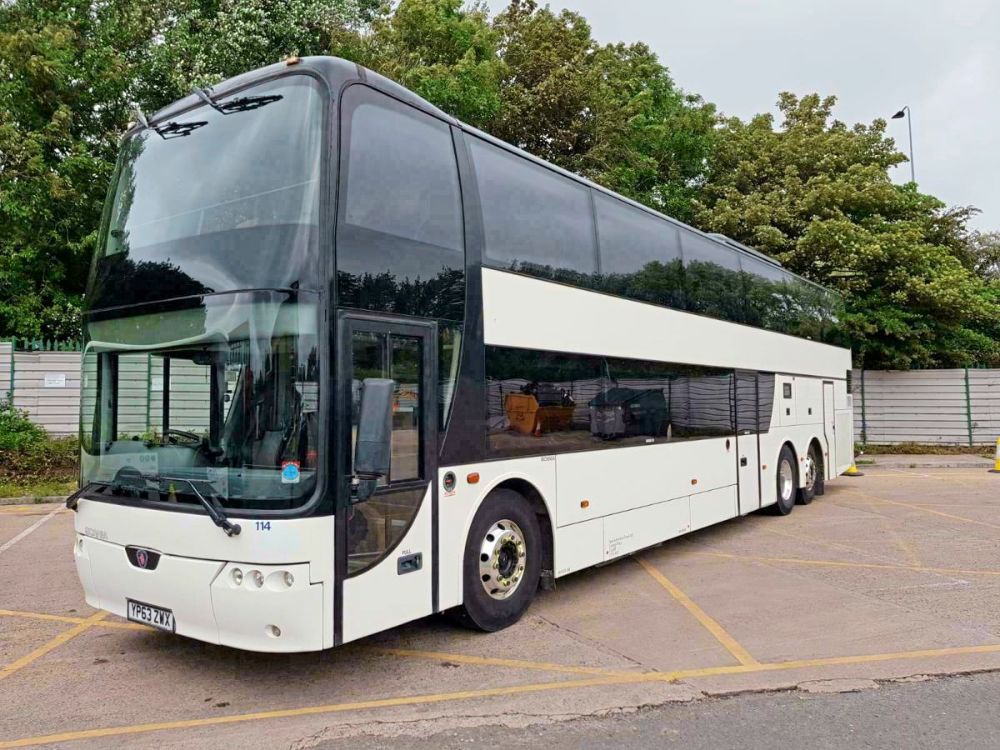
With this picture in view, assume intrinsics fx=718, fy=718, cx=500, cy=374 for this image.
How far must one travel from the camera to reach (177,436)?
4.55m

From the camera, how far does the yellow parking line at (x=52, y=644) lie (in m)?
4.88

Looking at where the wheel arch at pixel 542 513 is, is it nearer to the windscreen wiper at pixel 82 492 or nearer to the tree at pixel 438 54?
the windscreen wiper at pixel 82 492

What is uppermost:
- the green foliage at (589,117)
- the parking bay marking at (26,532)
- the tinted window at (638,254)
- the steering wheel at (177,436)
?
the green foliage at (589,117)

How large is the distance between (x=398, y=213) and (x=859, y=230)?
17802mm

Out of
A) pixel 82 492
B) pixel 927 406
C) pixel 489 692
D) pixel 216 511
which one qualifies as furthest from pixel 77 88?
pixel 927 406

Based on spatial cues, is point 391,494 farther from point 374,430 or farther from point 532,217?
point 532,217

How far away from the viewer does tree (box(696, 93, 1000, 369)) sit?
19.0 meters

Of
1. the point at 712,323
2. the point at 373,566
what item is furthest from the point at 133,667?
the point at 712,323

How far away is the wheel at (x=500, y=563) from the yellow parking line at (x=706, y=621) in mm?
1425

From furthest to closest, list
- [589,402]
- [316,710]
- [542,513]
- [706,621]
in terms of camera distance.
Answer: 1. [589,402]
2. [542,513]
3. [706,621]
4. [316,710]

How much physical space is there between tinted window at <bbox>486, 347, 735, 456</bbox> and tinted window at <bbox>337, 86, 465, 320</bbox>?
2.62 ft

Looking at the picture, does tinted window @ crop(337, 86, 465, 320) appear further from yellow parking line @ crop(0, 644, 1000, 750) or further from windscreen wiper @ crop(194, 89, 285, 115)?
yellow parking line @ crop(0, 644, 1000, 750)

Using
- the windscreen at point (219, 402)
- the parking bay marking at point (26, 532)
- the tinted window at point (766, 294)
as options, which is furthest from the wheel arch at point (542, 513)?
the parking bay marking at point (26, 532)

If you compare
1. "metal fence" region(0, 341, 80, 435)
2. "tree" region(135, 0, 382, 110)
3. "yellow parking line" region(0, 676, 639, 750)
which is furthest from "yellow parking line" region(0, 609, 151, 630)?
"tree" region(135, 0, 382, 110)
